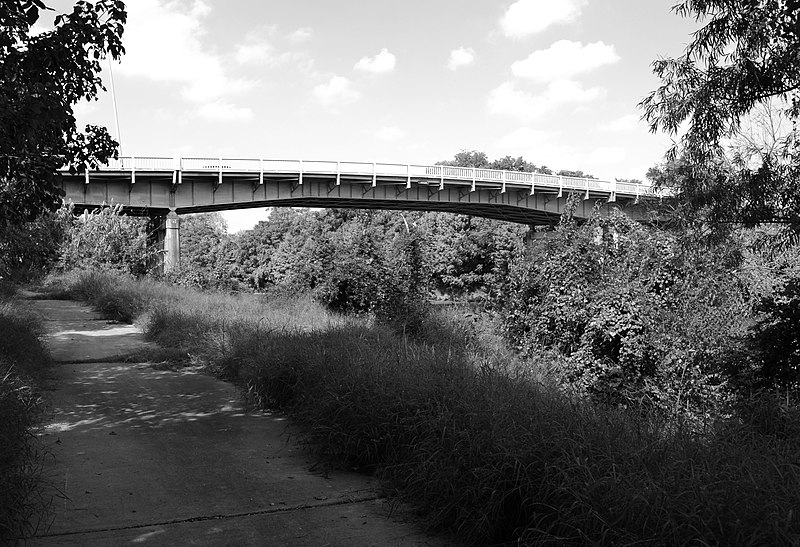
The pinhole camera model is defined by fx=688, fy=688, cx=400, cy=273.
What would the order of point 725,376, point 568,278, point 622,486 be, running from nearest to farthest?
point 622,486 → point 725,376 → point 568,278

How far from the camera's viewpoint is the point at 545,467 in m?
4.11

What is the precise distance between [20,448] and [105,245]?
29334 millimetres

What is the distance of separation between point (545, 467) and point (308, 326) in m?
8.79

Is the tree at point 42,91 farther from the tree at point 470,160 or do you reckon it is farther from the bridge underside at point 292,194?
the tree at point 470,160

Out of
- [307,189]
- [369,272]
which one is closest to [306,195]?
[307,189]

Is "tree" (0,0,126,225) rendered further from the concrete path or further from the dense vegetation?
the concrete path

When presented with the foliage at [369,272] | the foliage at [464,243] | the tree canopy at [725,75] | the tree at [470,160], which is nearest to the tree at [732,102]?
the tree canopy at [725,75]

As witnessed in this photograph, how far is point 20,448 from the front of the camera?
5348mm

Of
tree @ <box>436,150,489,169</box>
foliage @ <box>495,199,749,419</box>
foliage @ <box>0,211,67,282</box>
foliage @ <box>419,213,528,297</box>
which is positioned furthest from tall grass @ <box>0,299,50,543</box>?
tree @ <box>436,150,489,169</box>

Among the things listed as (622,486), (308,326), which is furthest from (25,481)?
(308,326)

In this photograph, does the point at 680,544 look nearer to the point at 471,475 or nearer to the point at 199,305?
the point at 471,475

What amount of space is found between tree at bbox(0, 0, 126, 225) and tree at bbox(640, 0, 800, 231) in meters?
6.27

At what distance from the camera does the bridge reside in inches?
1592

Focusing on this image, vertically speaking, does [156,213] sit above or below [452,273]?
above
